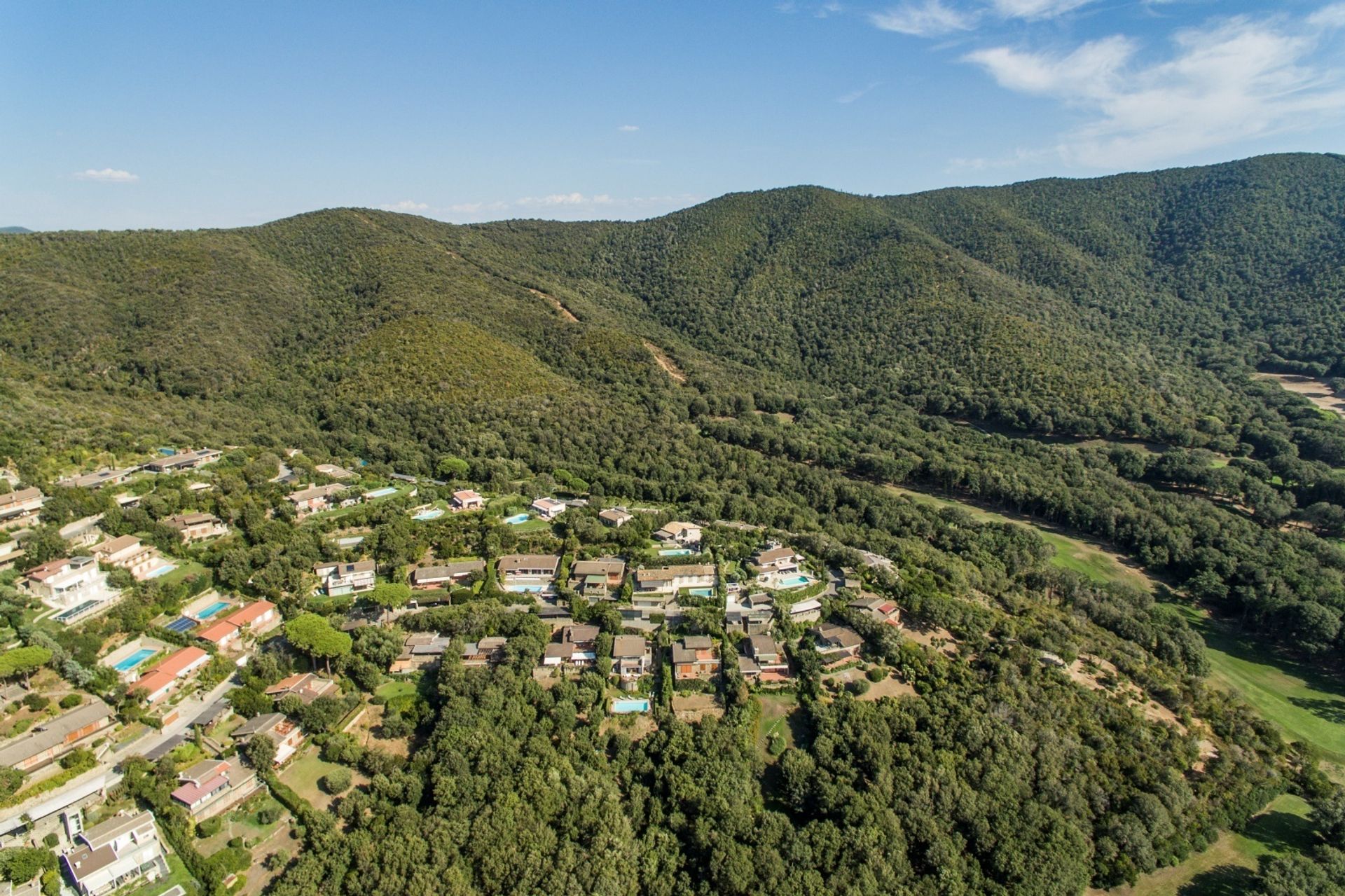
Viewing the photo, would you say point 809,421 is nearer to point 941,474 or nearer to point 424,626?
point 941,474

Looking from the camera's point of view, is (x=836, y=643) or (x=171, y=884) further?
(x=836, y=643)

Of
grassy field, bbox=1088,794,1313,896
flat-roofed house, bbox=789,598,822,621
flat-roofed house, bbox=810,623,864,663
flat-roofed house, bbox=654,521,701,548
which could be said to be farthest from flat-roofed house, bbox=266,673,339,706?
grassy field, bbox=1088,794,1313,896

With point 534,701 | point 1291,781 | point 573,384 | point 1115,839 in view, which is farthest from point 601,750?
point 573,384

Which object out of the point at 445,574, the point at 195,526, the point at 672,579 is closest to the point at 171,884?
the point at 445,574

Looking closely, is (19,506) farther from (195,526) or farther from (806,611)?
(806,611)

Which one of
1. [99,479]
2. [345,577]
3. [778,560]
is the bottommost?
[778,560]

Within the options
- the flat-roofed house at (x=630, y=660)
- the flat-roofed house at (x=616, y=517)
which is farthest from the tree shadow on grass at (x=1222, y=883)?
the flat-roofed house at (x=616, y=517)
